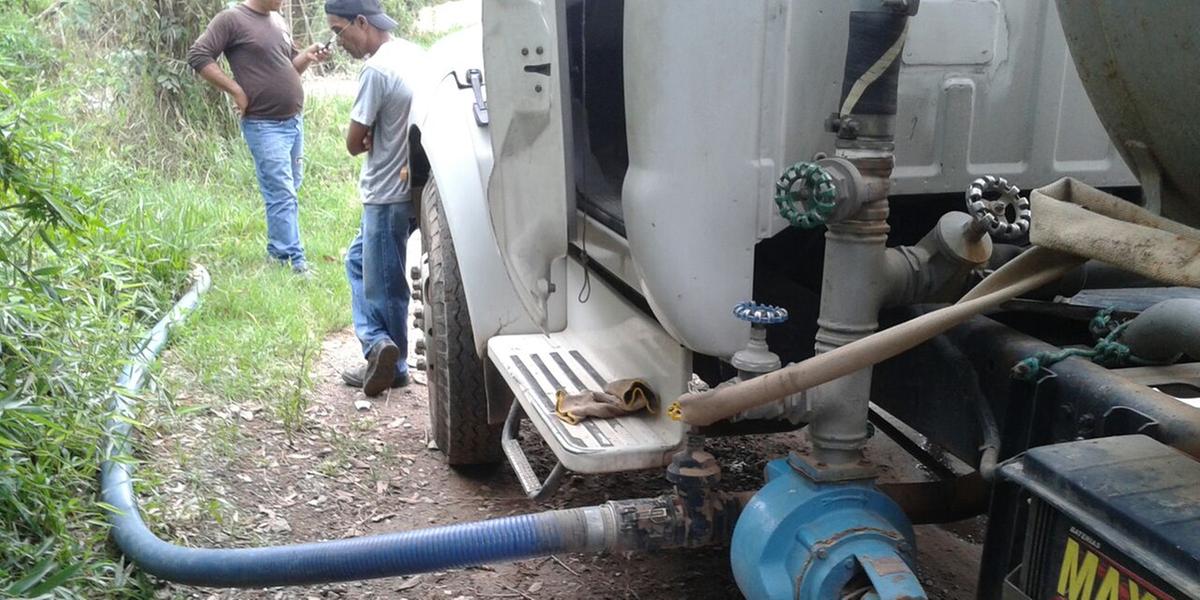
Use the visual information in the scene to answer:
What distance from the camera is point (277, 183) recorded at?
21.3 ft

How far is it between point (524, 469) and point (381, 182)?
1996 millimetres

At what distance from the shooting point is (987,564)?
1.66 meters

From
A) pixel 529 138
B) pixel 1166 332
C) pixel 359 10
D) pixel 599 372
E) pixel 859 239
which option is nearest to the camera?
pixel 1166 332

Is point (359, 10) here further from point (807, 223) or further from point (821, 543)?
point (821, 543)

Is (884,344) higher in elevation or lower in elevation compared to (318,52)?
lower

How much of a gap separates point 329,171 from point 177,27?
1.58 m

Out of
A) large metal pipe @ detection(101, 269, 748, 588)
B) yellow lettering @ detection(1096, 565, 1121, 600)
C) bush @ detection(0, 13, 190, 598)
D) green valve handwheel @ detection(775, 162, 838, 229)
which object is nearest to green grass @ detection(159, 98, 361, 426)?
bush @ detection(0, 13, 190, 598)

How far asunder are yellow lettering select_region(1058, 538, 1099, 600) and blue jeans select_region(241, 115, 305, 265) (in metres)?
5.59

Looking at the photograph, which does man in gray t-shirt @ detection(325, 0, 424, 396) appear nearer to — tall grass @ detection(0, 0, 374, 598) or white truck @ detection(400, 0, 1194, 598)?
tall grass @ detection(0, 0, 374, 598)

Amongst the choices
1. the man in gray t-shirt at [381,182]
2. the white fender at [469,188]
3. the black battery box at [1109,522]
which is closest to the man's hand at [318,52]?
the man in gray t-shirt at [381,182]

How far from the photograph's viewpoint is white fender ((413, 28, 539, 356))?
315 cm

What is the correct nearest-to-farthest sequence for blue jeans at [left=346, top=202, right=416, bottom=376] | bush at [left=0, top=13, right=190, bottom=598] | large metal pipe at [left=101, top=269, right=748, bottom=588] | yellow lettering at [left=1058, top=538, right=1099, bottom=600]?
yellow lettering at [left=1058, top=538, right=1099, bottom=600] → large metal pipe at [left=101, top=269, right=748, bottom=588] → bush at [left=0, top=13, right=190, bottom=598] → blue jeans at [left=346, top=202, right=416, bottom=376]

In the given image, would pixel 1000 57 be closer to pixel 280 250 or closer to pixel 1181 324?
pixel 1181 324

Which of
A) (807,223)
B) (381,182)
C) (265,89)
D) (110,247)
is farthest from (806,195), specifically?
(265,89)
